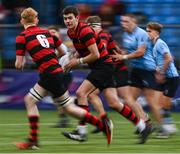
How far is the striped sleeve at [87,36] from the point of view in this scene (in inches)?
460

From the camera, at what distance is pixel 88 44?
11703 millimetres

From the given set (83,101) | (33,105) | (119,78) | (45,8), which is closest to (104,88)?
(83,101)

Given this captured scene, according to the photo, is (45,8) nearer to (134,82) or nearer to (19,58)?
(134,82)

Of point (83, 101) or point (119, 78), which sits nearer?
point (83, 101)

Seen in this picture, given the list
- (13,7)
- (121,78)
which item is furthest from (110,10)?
(121,78)

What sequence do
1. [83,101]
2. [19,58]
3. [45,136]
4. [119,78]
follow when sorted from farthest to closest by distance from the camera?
[119,78] → [45,136] → [83,101] → [19,58]

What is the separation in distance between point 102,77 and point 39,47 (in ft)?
4.38

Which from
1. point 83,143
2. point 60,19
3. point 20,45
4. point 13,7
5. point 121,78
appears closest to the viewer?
point 20,45

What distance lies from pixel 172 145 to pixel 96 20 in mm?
2708

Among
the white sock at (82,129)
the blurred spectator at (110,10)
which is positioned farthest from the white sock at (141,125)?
the blurred spectator at (110,10)

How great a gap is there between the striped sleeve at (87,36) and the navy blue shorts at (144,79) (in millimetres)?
2139

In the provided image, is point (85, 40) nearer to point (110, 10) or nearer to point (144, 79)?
point (144, 79)

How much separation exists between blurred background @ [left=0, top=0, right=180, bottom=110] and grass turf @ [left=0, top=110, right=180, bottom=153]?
8.00 feet

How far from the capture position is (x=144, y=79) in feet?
44.8
